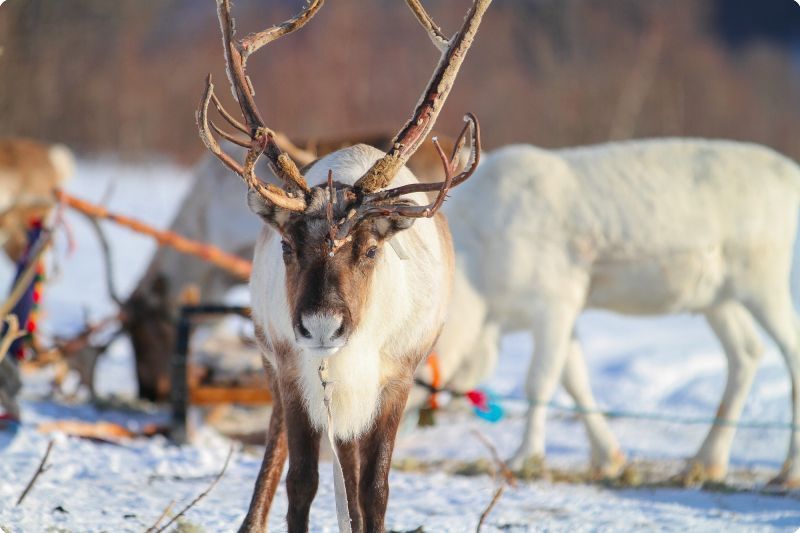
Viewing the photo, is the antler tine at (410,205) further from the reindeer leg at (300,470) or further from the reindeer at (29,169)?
the reindeer at (29,169)

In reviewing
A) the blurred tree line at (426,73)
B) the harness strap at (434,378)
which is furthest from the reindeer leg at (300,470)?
the blurred tree line at (426,73)

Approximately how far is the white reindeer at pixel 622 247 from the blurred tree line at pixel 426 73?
7042 mm

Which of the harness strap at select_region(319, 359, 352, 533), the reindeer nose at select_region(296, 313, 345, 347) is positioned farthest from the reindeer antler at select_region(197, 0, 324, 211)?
the harness strap at select_region(319, 359, 352, 533)

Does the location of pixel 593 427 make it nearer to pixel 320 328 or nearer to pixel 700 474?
pixel 700 474

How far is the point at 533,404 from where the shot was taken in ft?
22.3

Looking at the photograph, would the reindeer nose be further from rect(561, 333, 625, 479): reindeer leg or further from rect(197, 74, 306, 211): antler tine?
rect(561, 333, 625, 479): reindeer leg

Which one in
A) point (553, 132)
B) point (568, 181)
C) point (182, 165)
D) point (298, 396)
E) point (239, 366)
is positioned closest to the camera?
point (298, 396)

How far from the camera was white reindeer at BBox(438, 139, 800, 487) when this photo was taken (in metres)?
6.96

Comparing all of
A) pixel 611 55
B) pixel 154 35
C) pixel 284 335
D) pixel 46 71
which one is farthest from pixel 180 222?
pixel 154 35

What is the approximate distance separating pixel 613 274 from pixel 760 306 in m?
1.03

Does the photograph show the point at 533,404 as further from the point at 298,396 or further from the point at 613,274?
the point at 298,396

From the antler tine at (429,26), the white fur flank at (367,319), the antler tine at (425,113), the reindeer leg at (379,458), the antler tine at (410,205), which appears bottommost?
the reindeer leg at (379,458)

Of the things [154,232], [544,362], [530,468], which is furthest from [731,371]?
[154,232]

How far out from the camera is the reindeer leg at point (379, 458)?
3734 mm
